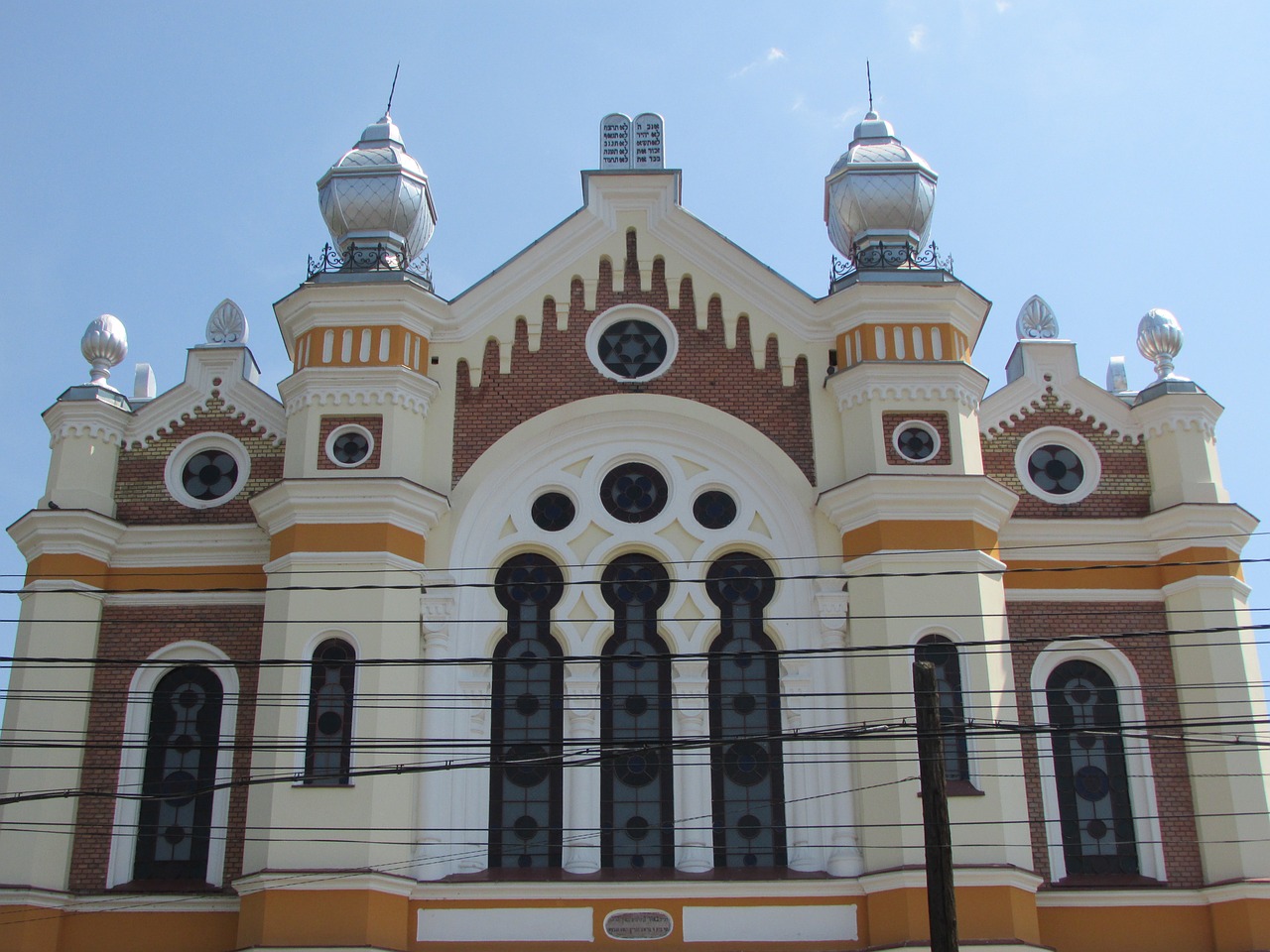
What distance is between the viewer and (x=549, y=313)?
74.1 feet

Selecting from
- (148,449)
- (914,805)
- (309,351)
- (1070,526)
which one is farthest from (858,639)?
(148,449)

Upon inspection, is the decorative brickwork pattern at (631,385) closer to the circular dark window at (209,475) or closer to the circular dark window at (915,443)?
the circular dark window at (915,443)

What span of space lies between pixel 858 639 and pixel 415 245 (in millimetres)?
9169

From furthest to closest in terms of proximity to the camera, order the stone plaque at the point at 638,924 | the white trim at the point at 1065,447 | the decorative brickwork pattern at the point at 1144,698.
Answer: the white trim at the point at 1065,447, the decorative brickwork pattern at the point at 1144,698, the stone plaque at the point at 638,924

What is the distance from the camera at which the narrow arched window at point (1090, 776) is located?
19984 mm

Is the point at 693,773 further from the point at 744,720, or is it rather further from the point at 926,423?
the point at 926,423

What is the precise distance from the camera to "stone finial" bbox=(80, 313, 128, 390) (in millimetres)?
22906

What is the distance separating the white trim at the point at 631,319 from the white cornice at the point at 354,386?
258cm

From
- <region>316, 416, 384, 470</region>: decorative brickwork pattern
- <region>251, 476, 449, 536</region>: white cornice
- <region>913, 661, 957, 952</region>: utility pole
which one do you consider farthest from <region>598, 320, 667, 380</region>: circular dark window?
<region>913, 661, 957, 952</region>: utility pole

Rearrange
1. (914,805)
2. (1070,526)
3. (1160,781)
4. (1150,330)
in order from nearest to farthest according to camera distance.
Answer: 1. (914,805)
2. (1160,781)
3. (1070,526)
4. (1150,330)

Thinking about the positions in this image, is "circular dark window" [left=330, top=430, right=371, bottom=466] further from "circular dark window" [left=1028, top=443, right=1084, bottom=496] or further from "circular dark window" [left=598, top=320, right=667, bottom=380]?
"circular dark window" [left=1028, top=443, right=1084, bottom=496]

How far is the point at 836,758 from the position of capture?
19750mm

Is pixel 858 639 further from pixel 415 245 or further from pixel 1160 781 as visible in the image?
pixel 415 245

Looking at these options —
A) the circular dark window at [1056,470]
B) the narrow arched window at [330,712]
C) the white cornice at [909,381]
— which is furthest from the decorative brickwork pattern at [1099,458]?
the narrow arched window at [330,712]
